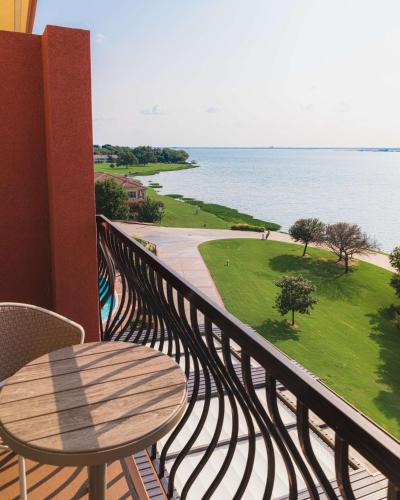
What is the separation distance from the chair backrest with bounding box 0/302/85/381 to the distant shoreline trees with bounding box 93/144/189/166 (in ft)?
292

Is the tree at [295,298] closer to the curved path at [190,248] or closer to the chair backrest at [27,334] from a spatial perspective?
the curved path at [190,248]

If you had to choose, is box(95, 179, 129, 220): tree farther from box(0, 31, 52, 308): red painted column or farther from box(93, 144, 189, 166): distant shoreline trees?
box(93, 144, 189, 166): distant shoreline trees

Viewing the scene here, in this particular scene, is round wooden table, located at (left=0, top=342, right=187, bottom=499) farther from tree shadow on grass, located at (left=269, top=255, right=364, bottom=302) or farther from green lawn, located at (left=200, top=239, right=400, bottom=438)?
tree shadow on grass, located at (left=269, top=255, right=364, bottom=302)

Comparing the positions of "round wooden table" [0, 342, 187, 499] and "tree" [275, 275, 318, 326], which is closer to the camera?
"round wooden table" [0, 342, 187, 499]

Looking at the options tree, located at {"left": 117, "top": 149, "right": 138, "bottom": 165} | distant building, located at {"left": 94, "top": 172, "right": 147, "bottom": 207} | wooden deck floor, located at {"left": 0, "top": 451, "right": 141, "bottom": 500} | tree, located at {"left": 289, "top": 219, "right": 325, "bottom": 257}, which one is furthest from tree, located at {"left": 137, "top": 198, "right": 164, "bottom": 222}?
tree, located at {"left": 117, "top": 149, "right": 138, "bottom": 165}

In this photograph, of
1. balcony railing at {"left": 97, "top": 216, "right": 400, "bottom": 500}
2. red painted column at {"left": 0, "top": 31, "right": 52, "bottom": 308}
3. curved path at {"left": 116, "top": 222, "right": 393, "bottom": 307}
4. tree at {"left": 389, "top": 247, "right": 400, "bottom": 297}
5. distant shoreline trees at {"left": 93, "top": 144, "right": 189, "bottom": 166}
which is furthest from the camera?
distant shoreline trees at {"left": 93, "top": 144, "right": 189, "bottom": 166}

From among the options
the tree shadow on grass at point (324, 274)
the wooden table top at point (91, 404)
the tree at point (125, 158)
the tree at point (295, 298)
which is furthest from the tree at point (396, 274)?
the tree at point (125, 158)

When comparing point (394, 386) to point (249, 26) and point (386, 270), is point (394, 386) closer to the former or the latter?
point (386, 270)

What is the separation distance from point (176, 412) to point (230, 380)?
19 cm

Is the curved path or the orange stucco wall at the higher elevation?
the orange stucco wall

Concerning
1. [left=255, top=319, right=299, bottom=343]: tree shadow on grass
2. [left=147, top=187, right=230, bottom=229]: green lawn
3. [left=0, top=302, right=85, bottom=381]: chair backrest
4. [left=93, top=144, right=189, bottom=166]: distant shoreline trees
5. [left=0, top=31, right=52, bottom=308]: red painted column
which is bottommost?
[left=255, top=319, right=299, bottom=343]: tree shadow on grass

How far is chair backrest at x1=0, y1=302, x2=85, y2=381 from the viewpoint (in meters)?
1.59

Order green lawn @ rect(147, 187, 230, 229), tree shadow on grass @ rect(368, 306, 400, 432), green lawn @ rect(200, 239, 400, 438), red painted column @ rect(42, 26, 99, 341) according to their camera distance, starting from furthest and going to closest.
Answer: green lawn @ rect(147, 187, 230, 229) → green lawn @ rect(200, 239, 400, 438) → tree shadow on grass @ rect(368, 306, 400, 432) → red painted column @ rect(42, 26, 99, 341)

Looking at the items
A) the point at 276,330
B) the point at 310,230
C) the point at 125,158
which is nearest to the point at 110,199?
the point at 310,230
